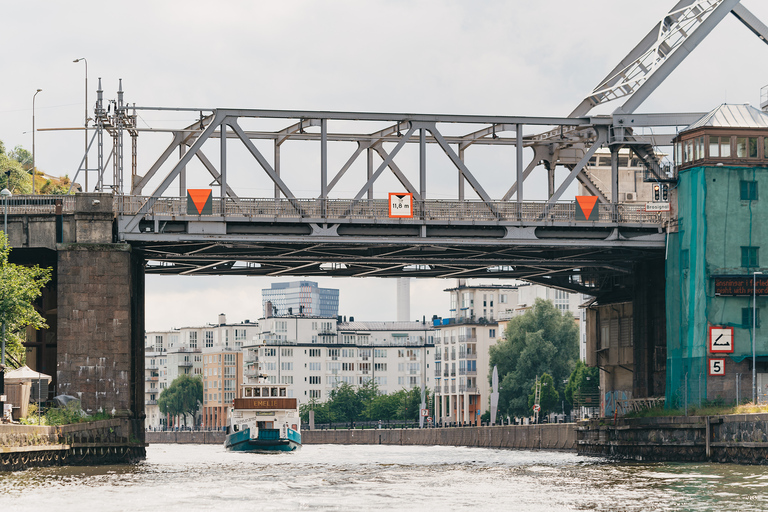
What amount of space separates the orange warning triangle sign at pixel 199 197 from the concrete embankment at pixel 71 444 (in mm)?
12319

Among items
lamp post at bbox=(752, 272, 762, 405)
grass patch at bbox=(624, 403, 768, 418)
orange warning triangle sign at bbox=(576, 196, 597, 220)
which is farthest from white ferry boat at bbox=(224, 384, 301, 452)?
lamp post at bbox=(752, 272, 762, 405)

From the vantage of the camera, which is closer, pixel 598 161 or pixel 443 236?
pixel 443 236

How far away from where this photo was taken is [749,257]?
81.4m

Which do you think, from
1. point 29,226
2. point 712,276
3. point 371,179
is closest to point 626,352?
point 712,276

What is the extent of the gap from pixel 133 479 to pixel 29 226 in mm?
21637

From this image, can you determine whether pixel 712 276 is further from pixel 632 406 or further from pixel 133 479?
pixel 133 479

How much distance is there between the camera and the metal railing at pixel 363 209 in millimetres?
79125

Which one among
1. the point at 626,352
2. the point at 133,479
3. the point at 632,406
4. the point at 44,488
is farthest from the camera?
the point at 626,352

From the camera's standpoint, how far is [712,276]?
80.5 m

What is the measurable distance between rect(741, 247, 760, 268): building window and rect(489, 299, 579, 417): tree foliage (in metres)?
101

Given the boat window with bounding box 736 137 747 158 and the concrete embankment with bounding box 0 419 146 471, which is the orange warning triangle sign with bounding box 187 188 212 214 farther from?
the boat window with bounding box 736 137 747 158

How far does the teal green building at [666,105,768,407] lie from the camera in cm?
8031

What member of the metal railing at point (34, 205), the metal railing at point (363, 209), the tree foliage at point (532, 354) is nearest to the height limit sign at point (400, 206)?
the metal railing at point (363, 209)

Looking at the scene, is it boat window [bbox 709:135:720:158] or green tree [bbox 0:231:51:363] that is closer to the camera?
green tree [bbox 0:231:51:363]
